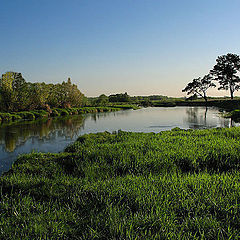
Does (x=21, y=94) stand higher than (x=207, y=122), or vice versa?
(x=21, y=94)

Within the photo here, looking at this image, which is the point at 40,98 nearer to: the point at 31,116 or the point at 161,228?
the point at 31,116

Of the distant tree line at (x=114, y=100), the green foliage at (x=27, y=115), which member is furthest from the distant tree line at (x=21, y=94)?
the distant tree line at (x=114, y=100)

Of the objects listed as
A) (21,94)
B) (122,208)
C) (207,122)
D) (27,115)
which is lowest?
(207,122)

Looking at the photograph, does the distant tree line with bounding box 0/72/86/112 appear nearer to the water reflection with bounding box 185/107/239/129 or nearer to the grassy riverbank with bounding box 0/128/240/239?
the water reflection with bounding box 185/107/239/129

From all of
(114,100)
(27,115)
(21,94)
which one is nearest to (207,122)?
(27,115)

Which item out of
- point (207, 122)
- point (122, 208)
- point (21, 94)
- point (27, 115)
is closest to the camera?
point (122, 208)

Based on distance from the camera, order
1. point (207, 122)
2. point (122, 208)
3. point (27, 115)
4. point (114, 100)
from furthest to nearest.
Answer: point (114, 100), point (27, 115), point (207, 122), point (122, 208)

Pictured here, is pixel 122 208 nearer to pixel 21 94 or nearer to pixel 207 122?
pixel 207 122

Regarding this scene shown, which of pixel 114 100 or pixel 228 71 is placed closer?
pixel 228 71

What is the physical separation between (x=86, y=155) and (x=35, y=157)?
1923 mm

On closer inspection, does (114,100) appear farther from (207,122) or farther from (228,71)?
(207,122)

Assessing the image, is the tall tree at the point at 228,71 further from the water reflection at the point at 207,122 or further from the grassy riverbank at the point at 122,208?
the grassy riverbank at the point at 122,208

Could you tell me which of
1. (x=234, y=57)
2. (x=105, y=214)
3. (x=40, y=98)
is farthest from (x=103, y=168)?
(x=234, y=57)

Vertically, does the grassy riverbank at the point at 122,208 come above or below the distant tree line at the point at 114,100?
below
